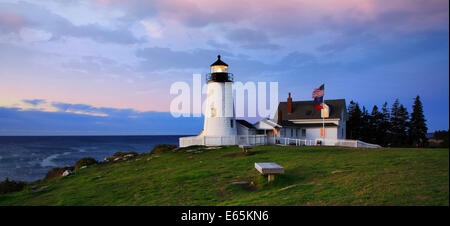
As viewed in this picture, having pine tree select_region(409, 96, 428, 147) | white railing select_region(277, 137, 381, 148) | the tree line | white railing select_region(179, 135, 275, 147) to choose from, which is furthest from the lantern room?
pine tree select_region(409, 96, 428, 147)

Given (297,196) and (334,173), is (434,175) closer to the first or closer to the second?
(334,173)

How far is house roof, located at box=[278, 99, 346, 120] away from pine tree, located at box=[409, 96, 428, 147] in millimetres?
14796

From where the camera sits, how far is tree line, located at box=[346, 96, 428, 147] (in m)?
43.3

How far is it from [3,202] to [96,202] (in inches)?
258

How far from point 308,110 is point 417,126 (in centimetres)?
2056

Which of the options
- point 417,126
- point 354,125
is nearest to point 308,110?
point 354,125

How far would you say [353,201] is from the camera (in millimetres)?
6973

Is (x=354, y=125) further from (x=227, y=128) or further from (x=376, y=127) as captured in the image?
(x=227, y=128)

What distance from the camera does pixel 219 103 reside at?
2969cm

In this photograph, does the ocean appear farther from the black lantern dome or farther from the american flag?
the american flag

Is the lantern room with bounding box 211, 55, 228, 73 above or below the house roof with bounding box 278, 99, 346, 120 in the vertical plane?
above

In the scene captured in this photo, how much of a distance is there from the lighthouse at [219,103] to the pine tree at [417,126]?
108 feet
